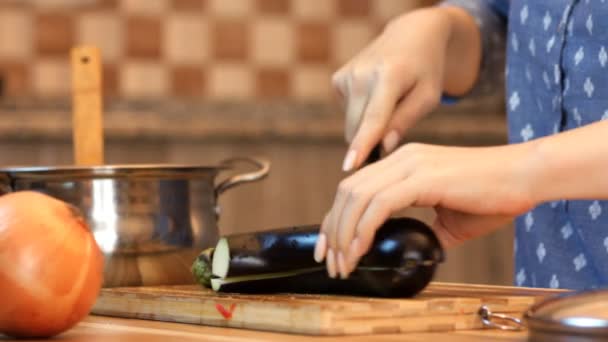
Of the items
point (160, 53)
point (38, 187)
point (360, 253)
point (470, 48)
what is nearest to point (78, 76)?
point (38, 187)

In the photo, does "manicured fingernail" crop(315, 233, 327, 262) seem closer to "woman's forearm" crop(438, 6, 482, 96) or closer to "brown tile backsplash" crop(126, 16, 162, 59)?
"woman's forearm" crop(438, 6, 482, 96)

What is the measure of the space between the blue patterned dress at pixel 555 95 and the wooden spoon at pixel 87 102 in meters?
0.55

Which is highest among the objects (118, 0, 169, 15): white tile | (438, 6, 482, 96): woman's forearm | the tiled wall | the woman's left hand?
(118, 0, 169, 15): white tile

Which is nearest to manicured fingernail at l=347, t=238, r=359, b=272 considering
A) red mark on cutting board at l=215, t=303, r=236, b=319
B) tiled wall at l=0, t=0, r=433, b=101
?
red mark on cutting board at l=215, t=303, r=236, b=319

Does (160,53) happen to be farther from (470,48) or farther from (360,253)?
(360,253)

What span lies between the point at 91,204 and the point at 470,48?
25.1 inches

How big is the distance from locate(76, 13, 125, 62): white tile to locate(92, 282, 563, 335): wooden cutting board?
1.95 meters

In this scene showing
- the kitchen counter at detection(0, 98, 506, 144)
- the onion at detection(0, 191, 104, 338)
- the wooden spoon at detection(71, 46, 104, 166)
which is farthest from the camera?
the kitchen counter at detection(0, 98, 506, 144)

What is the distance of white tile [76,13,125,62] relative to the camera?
2.75 meters

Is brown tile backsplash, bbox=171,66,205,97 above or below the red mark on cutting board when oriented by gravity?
above

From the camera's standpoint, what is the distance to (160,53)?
279cm

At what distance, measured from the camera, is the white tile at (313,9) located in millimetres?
2883

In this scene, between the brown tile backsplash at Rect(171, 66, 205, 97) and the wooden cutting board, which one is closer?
the wooden cutting board

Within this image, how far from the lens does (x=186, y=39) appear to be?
281cm
